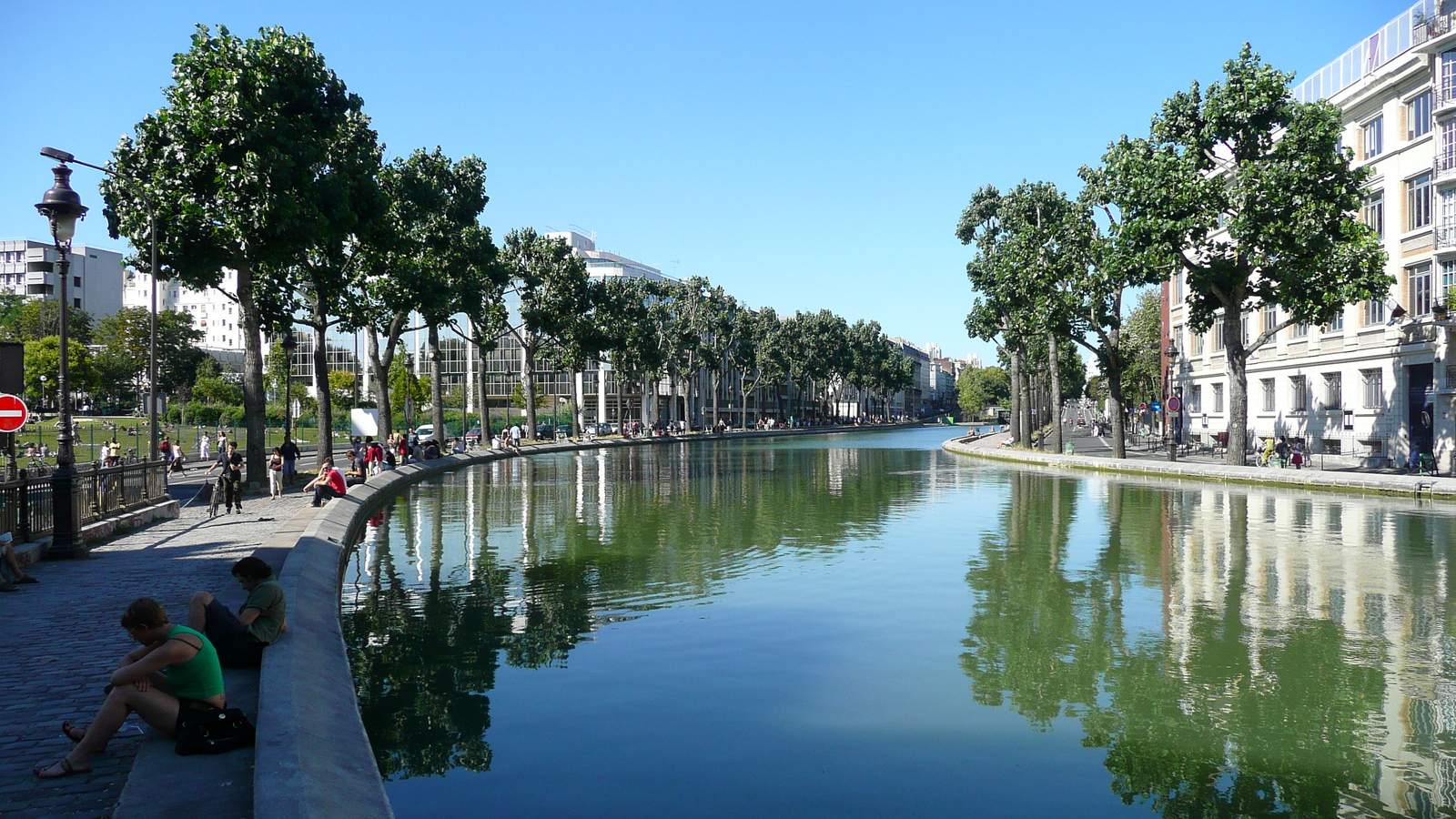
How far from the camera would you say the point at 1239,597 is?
13.3m

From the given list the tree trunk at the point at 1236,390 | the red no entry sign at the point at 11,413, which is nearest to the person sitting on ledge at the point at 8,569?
the red no entry sign at the point at 11,413

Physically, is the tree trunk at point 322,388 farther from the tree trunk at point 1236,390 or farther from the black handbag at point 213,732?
the tree trunk at point 1236,390

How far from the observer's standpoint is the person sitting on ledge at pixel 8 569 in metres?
12.7

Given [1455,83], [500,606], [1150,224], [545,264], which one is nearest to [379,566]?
[500,606]

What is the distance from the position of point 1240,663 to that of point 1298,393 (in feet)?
132

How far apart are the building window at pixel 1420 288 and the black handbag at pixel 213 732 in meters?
39.2

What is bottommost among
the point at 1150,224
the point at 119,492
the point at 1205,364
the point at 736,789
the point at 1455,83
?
the point at 736,789

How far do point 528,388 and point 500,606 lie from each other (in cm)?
5446

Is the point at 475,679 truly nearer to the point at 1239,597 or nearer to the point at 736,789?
the point at 736,789

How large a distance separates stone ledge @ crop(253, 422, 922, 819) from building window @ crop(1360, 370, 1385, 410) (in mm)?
38190

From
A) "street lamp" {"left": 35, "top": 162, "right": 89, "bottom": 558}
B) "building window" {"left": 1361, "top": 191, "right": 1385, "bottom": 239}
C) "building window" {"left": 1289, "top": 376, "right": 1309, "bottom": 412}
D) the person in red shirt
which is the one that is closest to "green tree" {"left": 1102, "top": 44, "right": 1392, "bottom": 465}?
"building window" {"left": 1361, "top": 191, "right": 1385, "bottom": 239}

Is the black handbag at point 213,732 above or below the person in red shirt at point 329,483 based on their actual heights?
below

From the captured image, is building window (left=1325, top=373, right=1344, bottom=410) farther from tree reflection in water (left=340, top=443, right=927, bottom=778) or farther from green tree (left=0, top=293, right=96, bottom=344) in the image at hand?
green tree (left=0, top=293, right=96, bottom=344)

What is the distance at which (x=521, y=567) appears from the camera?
16.1 metres
